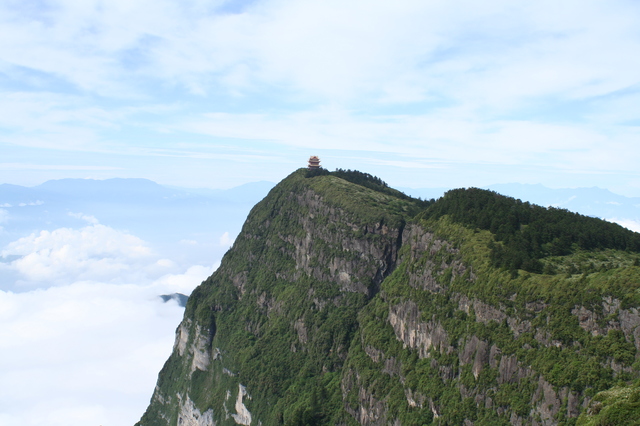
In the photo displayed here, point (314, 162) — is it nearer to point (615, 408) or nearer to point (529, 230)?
point (529, 230)

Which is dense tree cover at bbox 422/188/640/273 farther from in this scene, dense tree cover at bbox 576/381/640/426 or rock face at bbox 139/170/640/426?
dense tree cover at bbox 576/381/640/426

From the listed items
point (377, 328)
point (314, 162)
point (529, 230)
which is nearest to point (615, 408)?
point (529, 230)

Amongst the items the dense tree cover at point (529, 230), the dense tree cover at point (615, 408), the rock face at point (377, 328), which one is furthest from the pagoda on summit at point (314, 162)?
the dense tree cover at point (615, 408)

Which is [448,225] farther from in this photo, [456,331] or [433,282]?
[456,331]

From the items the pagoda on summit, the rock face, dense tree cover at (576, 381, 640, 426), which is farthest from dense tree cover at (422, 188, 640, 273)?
the pagoda on summit

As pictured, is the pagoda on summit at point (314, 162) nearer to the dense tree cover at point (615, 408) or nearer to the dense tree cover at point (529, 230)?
the dense tree cover at point (529, 230)
